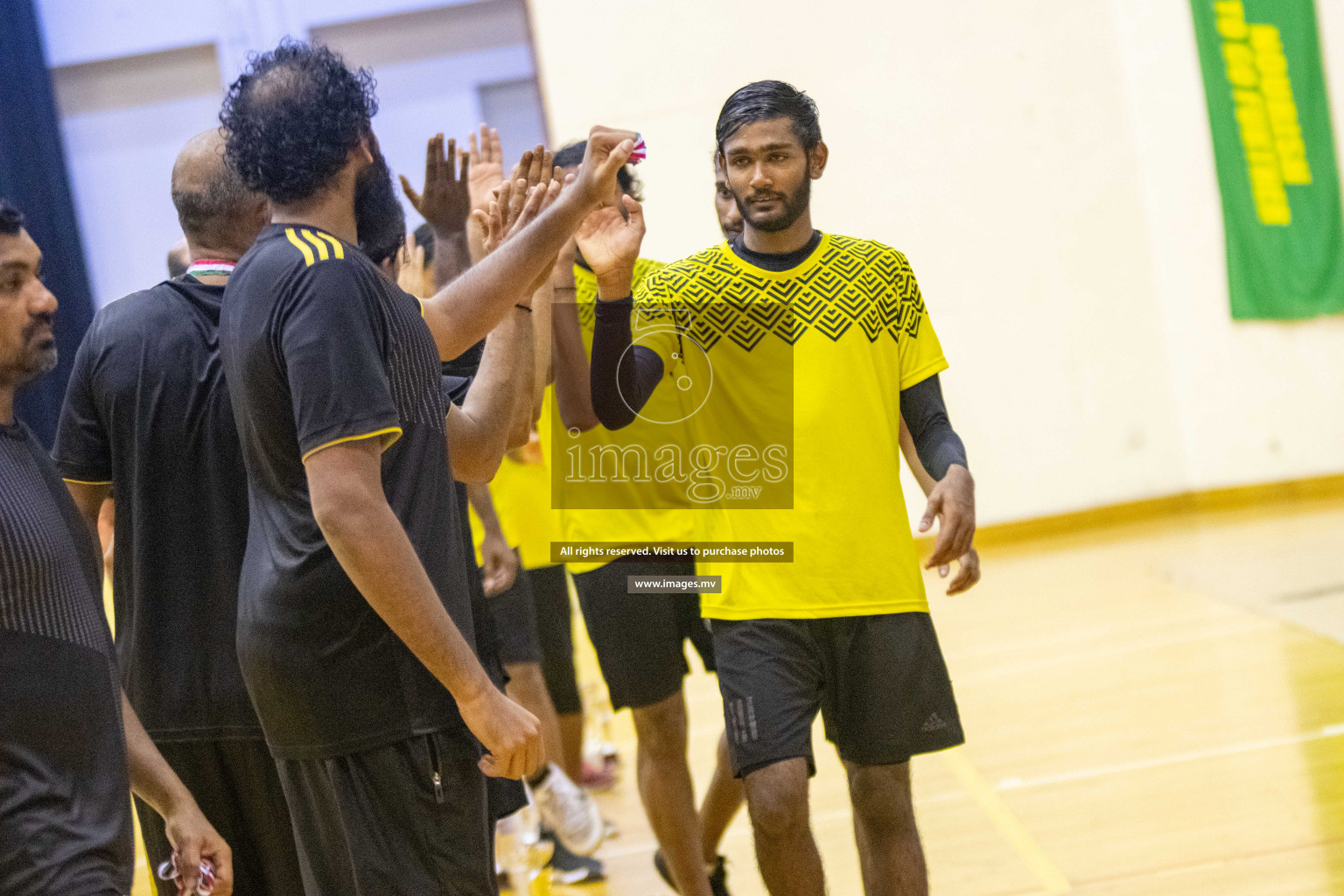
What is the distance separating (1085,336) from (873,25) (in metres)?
2.14

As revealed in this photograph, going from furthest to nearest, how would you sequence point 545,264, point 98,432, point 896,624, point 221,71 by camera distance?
point 221,71 < point 896,624 < point 98,432 < point 545,264

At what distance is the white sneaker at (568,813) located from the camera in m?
3.86

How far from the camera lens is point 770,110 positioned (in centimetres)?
257

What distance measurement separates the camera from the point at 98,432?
2.26 m

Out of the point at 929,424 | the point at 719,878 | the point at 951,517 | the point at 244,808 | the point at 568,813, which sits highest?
the point at 929,424

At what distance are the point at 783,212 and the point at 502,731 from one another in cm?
132

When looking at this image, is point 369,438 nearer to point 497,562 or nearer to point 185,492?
point 185,492

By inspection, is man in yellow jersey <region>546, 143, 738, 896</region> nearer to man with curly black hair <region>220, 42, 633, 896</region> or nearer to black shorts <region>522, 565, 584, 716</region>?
black shorts <region>522, 565, 584, 716</region>

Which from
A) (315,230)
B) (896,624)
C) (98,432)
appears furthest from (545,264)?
(896,624)

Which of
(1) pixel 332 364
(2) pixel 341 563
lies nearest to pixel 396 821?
(2) pixel 341 563

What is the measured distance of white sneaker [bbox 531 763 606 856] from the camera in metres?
3.86

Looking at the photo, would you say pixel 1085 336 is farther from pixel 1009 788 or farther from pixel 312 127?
pixel 312 127

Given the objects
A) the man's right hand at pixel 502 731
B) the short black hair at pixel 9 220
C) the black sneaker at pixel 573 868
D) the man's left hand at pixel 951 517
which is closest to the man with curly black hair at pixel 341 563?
the man's right hand at pixel 502 731

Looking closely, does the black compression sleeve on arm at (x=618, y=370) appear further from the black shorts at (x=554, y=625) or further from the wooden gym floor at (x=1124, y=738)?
the black shorts at (x=554, y=625)
